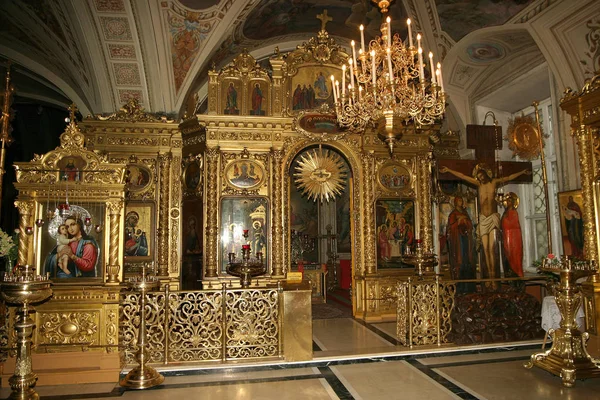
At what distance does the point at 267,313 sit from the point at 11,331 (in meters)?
3.14

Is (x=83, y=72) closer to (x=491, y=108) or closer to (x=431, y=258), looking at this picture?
(x=431, y=258)

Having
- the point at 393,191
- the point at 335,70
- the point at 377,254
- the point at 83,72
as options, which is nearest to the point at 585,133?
the point at 393,191

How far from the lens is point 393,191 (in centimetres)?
952

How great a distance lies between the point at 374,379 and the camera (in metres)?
5.08

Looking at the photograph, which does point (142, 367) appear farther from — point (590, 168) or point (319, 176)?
point (590, 168)

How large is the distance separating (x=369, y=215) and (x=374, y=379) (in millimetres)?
4612

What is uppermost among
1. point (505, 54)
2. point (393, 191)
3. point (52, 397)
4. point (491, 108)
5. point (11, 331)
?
point (505, 54)

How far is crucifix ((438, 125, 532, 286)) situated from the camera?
30.4 ft

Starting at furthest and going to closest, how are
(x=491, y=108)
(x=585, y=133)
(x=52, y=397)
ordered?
(x=491, y=108) < (x=585, y=133) < (x=52, y=397)

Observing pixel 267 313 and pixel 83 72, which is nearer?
pixel 267 313

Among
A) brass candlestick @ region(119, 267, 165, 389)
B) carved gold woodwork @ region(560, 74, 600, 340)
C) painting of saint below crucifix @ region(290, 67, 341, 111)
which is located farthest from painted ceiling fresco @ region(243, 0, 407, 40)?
brass candlestick @ region(119, 267, 165, 389)

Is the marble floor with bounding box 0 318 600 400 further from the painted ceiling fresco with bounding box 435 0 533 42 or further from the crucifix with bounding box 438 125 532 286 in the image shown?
the painted ceiling fresco with bounding box 435 0 533 42

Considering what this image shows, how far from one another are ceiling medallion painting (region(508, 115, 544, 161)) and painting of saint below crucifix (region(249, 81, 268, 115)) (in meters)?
5.86

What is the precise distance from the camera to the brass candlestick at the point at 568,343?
4852 millimetres
